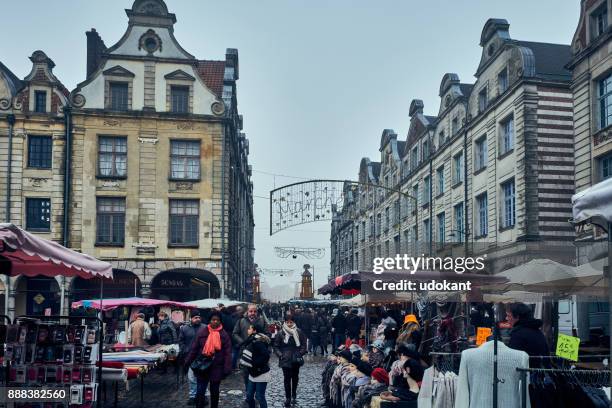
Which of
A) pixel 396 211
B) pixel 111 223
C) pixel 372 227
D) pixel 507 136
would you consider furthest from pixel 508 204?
pixel 372 227

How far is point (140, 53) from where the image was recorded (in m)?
33.8

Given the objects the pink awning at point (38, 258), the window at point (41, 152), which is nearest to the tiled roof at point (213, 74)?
the window at point (41, 152)

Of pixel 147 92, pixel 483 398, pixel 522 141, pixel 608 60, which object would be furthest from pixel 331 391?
pixel 147 92

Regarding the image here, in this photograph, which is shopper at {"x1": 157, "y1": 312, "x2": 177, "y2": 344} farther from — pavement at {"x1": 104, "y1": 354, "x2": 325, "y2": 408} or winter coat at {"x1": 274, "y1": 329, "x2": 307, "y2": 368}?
winter coat at {"x1": 274, "y1": 329, "x2": 307, "y2": 368}

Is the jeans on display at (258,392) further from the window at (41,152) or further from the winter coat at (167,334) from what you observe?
the window at (41,152)

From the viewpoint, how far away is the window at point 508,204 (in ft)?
93.1

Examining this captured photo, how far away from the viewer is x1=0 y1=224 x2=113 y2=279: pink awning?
308 inches

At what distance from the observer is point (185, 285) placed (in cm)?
3431

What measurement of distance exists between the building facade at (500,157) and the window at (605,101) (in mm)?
4332

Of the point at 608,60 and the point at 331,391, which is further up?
the point at 608,60

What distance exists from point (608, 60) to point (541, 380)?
59.1 feet

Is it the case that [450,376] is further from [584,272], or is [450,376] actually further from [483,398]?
[584,272]

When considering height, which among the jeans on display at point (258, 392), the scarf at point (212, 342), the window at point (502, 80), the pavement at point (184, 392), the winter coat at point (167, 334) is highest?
the window at point (502, 80)

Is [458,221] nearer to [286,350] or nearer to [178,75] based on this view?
[178,75]
